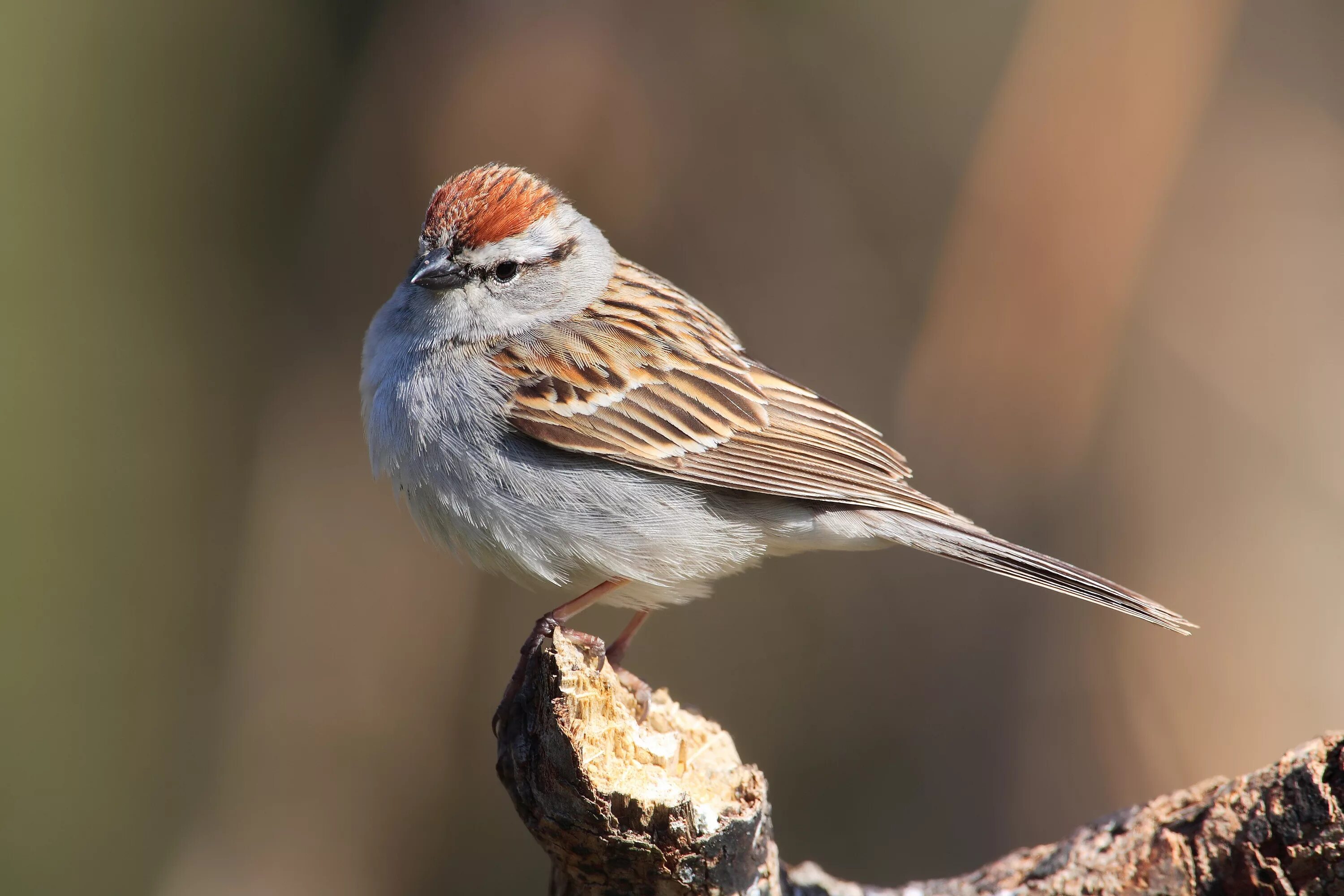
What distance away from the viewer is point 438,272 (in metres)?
3.80

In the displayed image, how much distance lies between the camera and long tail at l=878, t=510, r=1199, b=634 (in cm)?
358

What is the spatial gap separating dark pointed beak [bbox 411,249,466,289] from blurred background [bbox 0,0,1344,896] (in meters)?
2.83

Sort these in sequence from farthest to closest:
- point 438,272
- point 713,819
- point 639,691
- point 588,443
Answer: point 438,272
point 588,443
point 639,691
point 713,819

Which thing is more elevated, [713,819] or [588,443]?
[588,443]

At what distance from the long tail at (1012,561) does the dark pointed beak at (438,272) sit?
5.36ft

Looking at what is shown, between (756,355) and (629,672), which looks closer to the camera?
(629,672)

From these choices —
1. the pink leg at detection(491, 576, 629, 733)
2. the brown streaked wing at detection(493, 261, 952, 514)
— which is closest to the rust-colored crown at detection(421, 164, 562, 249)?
the brown streaked wing at detection(493, 261, 952, 514)

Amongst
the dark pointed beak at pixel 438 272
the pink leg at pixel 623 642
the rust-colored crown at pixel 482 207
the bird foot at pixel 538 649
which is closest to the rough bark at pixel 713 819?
the bird foot at pixel 538 649

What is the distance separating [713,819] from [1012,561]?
143cm

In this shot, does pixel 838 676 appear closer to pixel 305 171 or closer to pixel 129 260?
pixel 305 171

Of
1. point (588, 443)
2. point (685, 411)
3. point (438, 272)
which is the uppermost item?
point (438, 272)

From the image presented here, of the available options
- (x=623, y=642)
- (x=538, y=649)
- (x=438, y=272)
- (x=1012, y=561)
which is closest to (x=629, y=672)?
(x=623, y=642)

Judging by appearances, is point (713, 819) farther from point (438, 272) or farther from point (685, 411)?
point (438, 272)

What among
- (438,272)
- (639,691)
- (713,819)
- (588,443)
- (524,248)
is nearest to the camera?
(713,819)
